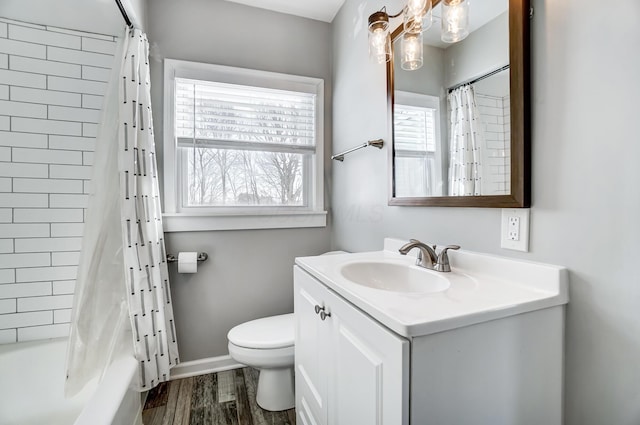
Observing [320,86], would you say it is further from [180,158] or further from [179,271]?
[179,271]

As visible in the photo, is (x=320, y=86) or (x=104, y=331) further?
(x=320, y=86)

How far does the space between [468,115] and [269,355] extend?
1.38 meters

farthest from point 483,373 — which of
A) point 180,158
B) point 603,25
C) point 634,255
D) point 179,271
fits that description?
point 180,158

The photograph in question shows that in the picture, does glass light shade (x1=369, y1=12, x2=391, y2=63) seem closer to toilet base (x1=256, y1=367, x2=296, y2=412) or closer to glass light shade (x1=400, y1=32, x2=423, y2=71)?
glass light shade (x1=400, y1=32, x2=423, y2=71)

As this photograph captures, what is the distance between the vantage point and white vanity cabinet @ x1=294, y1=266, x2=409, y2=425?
59 centimetres

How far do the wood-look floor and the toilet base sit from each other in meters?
0.03

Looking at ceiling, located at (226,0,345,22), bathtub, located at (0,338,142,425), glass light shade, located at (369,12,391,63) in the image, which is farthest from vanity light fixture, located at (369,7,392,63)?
bathtub, located at (0,338,142,425)

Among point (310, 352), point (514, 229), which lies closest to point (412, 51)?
point (514, 229)

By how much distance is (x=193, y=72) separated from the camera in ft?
6.03

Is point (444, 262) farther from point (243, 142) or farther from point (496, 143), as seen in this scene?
point (243, 142)

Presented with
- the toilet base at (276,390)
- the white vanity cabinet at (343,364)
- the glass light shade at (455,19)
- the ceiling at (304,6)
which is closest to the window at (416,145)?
the glass light shade at (455,19)

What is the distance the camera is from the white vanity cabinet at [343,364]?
594mm

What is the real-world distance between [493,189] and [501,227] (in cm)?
12

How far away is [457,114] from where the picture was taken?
1064mm
